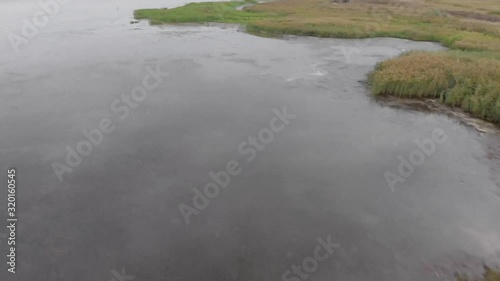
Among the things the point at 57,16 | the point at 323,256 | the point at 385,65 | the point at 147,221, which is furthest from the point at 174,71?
the point at 57,16

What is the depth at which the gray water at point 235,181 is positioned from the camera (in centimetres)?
1191

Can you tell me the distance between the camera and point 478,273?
11406 mm

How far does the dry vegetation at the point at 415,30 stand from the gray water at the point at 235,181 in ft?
7.57
